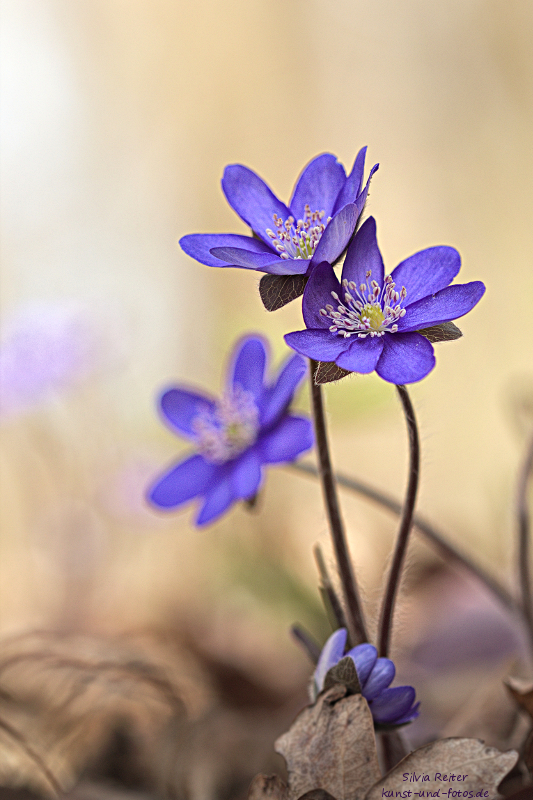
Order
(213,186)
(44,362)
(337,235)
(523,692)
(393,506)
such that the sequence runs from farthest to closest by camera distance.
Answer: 1. (213,186)
2. (44,362)
3. (393,506)
4. (523,692)
5. (337,235)

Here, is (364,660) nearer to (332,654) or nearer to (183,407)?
(332,654)

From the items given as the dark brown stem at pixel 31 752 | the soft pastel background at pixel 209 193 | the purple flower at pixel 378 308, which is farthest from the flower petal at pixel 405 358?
the soft pastel background at pixel 209 193

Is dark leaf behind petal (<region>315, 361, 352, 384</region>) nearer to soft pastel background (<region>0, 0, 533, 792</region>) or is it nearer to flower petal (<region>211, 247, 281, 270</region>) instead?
flower petal (<region>211, 247, 281, 270</region>)

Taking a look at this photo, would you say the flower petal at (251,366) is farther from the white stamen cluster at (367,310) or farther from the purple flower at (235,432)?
the white stamen cluster at (367,310)

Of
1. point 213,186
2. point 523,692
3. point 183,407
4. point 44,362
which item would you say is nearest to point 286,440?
point 183,407

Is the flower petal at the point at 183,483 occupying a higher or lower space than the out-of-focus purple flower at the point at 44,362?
lower

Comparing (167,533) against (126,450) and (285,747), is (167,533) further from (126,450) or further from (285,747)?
(285,747)
